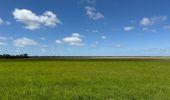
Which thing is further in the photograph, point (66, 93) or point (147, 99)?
point (66, 93)

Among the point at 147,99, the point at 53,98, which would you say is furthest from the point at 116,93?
the point at 53,98

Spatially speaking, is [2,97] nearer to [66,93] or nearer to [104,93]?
[66,93]

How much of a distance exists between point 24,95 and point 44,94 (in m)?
1.09

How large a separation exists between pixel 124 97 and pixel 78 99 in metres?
2.51

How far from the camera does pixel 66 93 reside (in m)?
16.8

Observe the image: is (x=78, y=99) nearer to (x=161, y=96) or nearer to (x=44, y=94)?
(x=44, y=94)

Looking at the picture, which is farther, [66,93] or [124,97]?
[66,93]

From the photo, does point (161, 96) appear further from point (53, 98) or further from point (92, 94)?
point (53, 98)

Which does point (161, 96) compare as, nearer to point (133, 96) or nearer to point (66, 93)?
point (133, 96)

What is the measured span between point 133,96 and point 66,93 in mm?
3765

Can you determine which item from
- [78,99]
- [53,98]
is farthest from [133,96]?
[53,98]

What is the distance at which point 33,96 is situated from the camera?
15.7m

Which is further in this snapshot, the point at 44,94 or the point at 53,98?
the point at 44,94

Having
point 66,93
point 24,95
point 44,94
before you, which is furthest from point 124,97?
point 24,95
